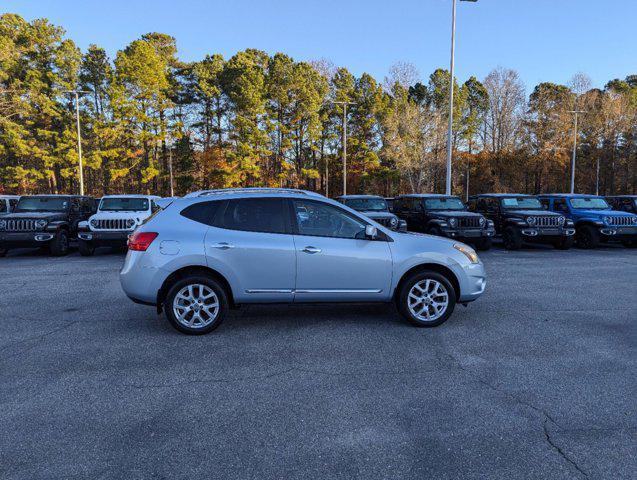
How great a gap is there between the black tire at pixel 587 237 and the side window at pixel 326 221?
39.6 feet

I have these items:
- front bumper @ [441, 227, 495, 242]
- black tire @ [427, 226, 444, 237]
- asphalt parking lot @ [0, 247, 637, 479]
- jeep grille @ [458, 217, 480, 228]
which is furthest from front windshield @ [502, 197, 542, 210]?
asphalt parking lot @ [0, 247, 637, 479]

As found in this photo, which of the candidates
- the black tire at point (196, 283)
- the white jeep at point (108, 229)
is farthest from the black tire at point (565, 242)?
the black tire at point (196, 283)

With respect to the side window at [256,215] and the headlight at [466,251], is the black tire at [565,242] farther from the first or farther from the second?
the side window at [256,215]

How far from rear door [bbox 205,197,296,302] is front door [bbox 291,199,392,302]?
159 mm

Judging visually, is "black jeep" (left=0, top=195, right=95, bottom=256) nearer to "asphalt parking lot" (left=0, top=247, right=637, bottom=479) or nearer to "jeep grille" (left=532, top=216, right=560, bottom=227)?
"asphalt parking lot" (left=0, top=247, right=637, bottom=479)

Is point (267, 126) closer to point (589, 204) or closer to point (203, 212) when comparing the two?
point (589, 204)

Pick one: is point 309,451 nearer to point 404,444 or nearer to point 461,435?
point 404,444

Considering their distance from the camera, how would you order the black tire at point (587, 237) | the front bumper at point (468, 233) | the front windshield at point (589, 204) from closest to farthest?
the front bumper at point (468, 233) < the black tire at point (587, 237) < the front windshield at point (589, 204)

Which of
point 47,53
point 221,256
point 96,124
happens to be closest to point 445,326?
point 221,256

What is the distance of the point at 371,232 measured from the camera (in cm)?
555

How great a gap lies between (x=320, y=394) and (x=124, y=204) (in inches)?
457

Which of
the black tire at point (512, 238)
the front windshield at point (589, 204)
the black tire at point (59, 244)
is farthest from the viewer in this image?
the front windshield at point (589, 204)

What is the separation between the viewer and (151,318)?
20.7 feet

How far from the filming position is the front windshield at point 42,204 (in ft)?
44.6
